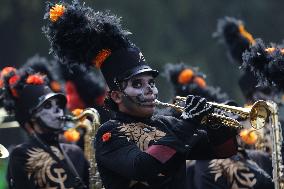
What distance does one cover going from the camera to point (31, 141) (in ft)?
29.1

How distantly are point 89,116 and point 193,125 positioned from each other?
3618 millimetres

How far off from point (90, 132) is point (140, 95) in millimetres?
3227

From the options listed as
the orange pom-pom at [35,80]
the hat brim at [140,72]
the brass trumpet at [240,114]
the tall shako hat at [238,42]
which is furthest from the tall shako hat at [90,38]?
the tall shako hat at [238,42]

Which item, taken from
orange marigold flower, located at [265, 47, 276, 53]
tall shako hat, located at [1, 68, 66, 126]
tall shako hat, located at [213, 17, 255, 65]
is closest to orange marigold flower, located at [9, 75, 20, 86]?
tall shako hat, located at [1, 68, 66, 126]

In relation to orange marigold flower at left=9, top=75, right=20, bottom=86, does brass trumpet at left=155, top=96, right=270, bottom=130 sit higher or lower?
lower

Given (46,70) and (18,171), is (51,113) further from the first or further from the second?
(46,70)

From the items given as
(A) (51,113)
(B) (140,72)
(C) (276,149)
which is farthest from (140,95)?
(A) (51,113)

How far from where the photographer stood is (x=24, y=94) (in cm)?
935

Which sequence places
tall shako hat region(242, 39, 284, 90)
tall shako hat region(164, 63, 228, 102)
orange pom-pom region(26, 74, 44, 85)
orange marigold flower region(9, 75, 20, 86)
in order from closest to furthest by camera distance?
tall shako hat region(242, 39, 284, 90) → orange pom-pom region(26, 74, 44, 85) → orange marigold flower region(9, 75, 20, 86) → tall shako hat region(164, 63, 228, 102)

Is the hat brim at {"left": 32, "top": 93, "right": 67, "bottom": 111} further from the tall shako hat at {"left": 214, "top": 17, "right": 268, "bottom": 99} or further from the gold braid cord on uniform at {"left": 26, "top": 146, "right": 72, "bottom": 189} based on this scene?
the tall shako hat at {"left": 214, "top": 17, "right": 268, "bottom": 99}

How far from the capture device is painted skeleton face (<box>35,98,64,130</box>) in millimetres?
8977

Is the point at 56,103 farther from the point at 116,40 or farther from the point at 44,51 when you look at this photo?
the point at 44,51

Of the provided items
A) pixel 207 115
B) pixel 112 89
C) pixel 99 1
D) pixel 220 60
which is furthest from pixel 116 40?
pixel 220 60

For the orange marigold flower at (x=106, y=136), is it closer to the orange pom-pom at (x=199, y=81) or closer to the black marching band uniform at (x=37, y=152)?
the black marching band uniform at (x=37, y=152)
